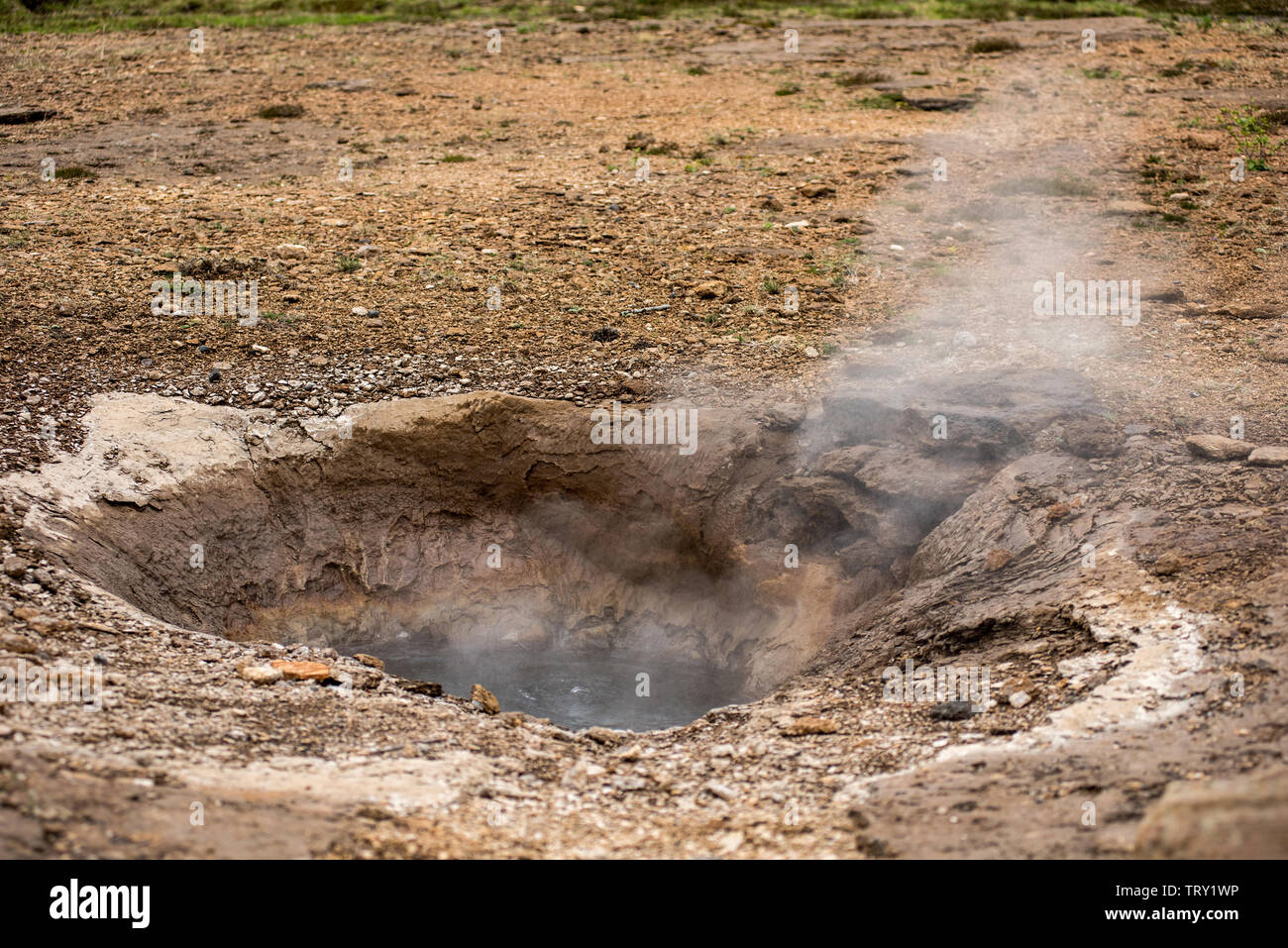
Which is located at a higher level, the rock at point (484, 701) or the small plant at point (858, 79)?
the small plant at point (858, 79)

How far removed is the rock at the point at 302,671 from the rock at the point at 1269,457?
4052 mm

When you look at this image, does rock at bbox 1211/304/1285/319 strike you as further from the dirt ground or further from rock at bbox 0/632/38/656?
rock at bbox 0/632/38/656

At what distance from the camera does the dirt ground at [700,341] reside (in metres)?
3.32

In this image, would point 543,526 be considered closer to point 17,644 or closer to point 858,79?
point 17,644

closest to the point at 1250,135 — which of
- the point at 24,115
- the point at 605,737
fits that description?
the point at 605,737

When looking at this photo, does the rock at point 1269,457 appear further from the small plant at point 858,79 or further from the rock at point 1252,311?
the small plant at point 858,79

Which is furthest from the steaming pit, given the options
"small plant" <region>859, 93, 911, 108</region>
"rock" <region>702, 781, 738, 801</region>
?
"small plant" <region>859, 93, 911, 108</region>

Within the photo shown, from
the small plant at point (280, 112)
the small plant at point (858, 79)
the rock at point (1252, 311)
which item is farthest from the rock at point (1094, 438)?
the small plant at point (280, 112)

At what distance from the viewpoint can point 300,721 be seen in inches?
156

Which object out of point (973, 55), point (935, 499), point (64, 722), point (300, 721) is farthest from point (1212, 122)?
point (64, 722)

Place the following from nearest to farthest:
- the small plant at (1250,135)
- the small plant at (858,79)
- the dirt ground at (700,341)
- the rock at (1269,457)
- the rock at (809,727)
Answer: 1. the dirt ground at (700,341)
2. the rock at (809,727)
3. the rock at (1269,457)
4. the small plant at (1250,135)
5. the small plant at (858,79)

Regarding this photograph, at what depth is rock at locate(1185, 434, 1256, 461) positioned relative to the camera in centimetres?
495

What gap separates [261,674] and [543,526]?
7.95 feet

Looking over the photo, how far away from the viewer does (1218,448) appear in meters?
4.98
